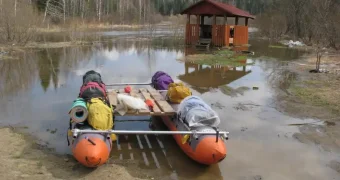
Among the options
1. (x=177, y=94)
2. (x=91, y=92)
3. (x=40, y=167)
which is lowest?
(x=40, y=167)

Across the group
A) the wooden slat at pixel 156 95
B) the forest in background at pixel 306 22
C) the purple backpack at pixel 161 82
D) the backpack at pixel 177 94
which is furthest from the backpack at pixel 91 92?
the forest in background at pixel 306 22

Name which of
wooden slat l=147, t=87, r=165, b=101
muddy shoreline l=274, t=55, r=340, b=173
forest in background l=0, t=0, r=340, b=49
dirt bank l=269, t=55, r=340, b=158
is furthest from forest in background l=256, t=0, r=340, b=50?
wooden slat l=147, t=87, r=165, b=101

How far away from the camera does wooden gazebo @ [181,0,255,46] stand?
24.8m

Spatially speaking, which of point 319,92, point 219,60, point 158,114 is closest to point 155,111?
point 158,114

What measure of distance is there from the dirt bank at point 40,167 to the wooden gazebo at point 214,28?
1984 cm

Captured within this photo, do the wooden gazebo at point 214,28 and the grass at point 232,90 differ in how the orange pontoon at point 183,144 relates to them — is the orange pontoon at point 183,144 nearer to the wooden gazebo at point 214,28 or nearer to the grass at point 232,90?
the grass at point 232,90

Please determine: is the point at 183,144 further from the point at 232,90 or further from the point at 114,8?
the point at 114,8

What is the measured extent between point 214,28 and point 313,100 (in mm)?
16045

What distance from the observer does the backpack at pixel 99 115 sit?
5.95m

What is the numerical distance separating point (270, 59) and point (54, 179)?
56.5ft

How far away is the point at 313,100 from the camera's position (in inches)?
399

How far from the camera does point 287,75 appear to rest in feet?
48.4

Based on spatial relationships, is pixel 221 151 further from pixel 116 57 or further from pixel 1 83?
pixel 116 57

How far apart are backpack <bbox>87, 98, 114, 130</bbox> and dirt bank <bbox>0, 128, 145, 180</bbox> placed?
0.66m
